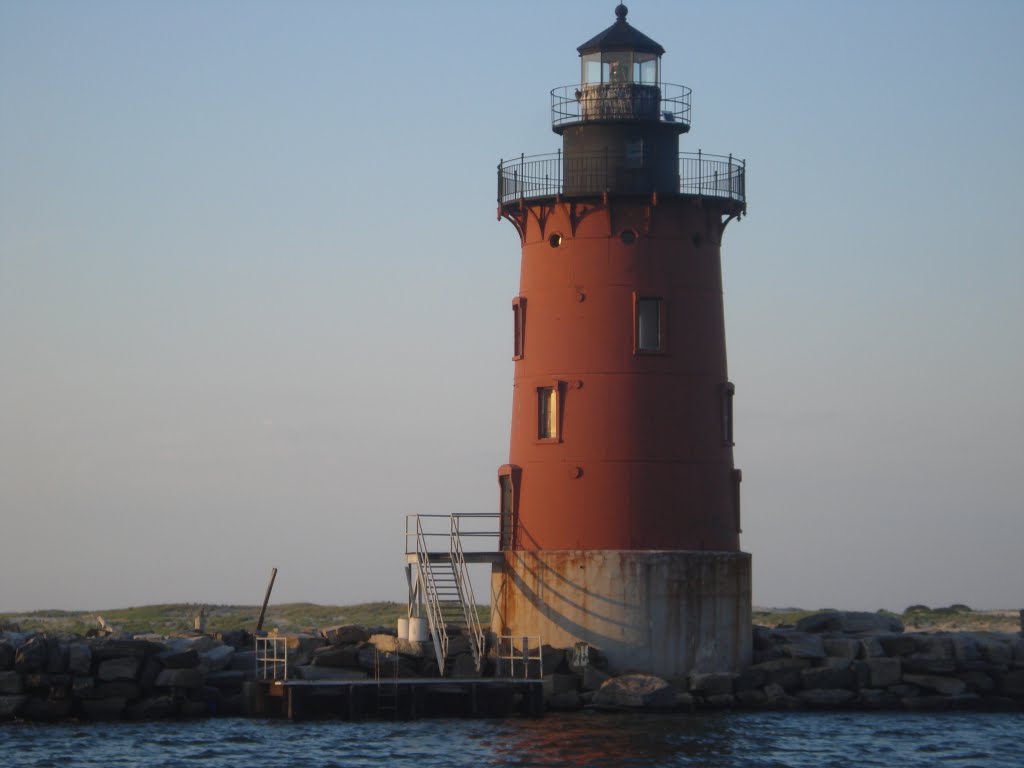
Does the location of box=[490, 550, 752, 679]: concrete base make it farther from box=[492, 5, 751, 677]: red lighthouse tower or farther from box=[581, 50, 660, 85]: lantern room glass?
box=[581, 50, 660, 85]: lantern room glass

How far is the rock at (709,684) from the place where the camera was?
4197cm

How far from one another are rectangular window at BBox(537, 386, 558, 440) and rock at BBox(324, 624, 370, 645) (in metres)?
5.80

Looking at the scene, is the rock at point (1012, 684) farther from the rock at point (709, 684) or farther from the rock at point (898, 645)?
the rock at point (709, 684)

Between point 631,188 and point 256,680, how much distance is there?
43.4ft

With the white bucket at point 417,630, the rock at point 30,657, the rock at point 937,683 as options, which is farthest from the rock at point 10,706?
the rock at point 937,683

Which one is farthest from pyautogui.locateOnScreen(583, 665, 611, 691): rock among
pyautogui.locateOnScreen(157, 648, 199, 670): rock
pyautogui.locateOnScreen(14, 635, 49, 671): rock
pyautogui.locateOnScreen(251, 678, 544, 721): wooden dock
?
pyautogui.locateOnScreen(14, 635, 49, 671): rock

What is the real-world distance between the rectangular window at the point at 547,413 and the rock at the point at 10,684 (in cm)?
1208

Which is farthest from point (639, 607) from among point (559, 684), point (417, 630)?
point (417, 630)

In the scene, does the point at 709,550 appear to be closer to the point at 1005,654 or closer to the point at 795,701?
the point at 795,701

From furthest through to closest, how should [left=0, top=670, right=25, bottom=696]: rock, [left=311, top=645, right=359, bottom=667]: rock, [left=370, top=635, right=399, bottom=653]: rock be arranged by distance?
[left=370, top=635, right=399, bottom=653]: rock
[left=311, top=645, right=359, bottom=667]: rock
[left=0, top=670, right=25, bottom=696]: rock

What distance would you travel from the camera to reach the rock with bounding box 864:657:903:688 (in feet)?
143

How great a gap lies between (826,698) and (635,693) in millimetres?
4638

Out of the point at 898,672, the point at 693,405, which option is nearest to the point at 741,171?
the point at 693,405

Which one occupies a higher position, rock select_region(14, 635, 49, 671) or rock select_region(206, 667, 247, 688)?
rock select_region(14, 635, 49, 671)
